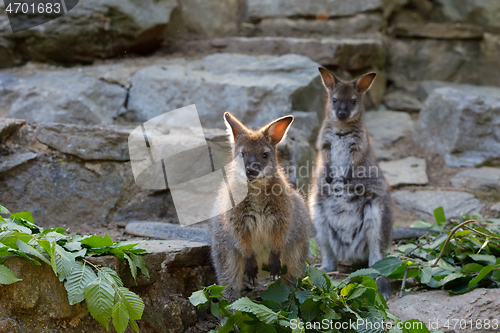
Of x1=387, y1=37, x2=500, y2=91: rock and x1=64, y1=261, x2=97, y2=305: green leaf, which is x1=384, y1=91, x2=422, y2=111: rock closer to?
x1=387, y1=37, x2=500, y2=91: rock

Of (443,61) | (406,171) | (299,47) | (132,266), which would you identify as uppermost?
(299,47)

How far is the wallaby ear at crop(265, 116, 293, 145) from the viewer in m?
3.93

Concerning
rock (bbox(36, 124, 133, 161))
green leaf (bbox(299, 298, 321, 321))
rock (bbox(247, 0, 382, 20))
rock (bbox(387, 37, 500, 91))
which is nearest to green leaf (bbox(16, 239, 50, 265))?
green leaf (bbox(299, 298, 321, 321))

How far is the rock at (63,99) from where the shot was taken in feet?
19.0

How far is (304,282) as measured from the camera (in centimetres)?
371

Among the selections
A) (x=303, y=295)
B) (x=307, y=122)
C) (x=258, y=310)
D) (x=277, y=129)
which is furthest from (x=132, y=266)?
(x=307, y=122)

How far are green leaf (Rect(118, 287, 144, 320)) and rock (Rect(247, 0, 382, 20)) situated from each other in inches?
275

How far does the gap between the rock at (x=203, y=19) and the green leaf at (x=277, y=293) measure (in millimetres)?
5403

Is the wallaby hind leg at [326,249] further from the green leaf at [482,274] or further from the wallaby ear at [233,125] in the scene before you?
the wallaby ear at [233,125]

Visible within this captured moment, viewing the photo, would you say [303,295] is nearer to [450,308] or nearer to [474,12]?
[450,308]

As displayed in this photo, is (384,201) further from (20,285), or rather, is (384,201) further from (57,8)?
(57,8)

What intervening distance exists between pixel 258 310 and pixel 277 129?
5.10ft

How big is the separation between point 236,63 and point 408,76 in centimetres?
393

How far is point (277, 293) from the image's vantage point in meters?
3.62
